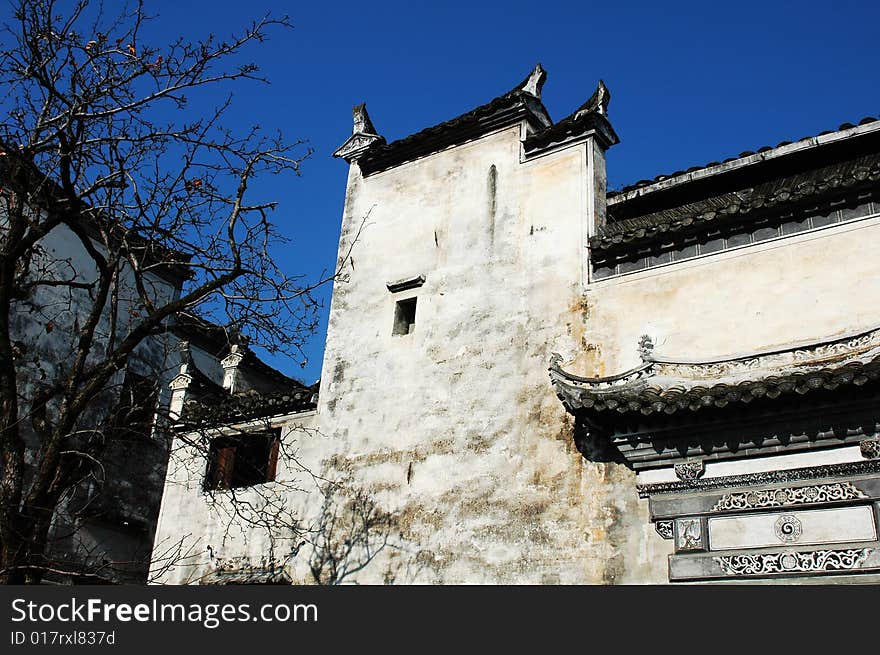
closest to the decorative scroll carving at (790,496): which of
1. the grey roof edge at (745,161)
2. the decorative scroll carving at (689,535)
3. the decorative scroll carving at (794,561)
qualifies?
the decorative scroll carving at (689,535)

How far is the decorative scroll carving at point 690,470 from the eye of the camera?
9500mm

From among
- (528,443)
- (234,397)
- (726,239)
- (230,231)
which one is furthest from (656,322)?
(234,397)

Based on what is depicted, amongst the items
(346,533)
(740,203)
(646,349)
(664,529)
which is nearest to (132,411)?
(346,533)

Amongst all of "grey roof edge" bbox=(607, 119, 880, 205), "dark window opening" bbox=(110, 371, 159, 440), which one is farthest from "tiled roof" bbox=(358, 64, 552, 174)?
"dark window opening" bbox=(110, 371, 159, 440)

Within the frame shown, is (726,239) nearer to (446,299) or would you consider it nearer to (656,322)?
(656,322)

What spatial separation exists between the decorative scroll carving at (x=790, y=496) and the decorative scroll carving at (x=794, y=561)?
0.50 meters

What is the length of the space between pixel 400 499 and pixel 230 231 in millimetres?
4734

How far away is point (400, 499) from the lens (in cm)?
1212

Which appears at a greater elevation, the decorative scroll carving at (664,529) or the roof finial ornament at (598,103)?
the roof finial ornament at (598,103)

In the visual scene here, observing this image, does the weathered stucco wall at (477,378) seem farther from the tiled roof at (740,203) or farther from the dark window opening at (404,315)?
the tiled roof at (740,203)

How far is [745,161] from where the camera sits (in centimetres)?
1212

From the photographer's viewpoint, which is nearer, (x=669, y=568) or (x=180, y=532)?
(x=669, y=568)

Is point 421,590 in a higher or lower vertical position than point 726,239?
lower

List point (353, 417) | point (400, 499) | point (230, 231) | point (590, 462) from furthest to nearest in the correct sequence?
point (353, 417)
point (400, 499)
point (590, 462)
point (230, 231)
